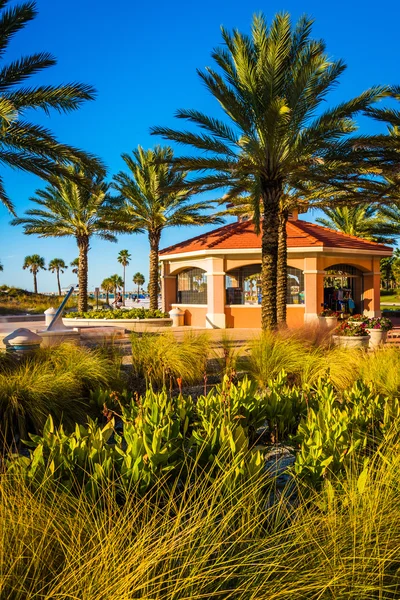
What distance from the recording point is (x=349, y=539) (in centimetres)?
237

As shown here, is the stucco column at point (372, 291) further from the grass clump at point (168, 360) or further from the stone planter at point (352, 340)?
the grass clump at point (168, 360)

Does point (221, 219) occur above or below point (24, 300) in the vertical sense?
above

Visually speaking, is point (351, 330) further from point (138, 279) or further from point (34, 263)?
point (138, 279)

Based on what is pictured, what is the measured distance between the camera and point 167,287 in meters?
26.9

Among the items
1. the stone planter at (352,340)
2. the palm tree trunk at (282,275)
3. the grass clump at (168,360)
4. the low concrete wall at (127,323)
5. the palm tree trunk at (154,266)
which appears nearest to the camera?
the grass clump at (168,360)

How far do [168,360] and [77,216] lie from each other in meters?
21.0

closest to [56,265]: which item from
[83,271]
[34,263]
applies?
[34,263]

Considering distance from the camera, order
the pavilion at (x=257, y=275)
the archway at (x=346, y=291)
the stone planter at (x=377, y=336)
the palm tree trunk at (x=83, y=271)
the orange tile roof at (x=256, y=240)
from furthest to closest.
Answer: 1. the palm tree trunk at (x=83, y=271)
2. the archway at (x=346, y=291)
3. the orange tile roof at (x=256, y=240)
4. the pavilion at (x=257, y=275)
5. the stone planter at (x=377, y=336)

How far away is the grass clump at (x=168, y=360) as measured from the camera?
28.2 feet

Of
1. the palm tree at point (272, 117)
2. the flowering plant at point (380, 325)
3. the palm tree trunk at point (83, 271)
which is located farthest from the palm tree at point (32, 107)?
the palm tree trunk at point (83, 271)

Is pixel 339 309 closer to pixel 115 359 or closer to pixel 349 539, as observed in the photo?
pixel 115 359

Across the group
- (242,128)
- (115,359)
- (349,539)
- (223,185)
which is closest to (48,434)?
(349,539)

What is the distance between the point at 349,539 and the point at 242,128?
13.7 meters

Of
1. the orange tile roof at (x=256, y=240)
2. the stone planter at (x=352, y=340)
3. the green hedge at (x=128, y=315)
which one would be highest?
the orange tile roof at (x=256, y=240)
